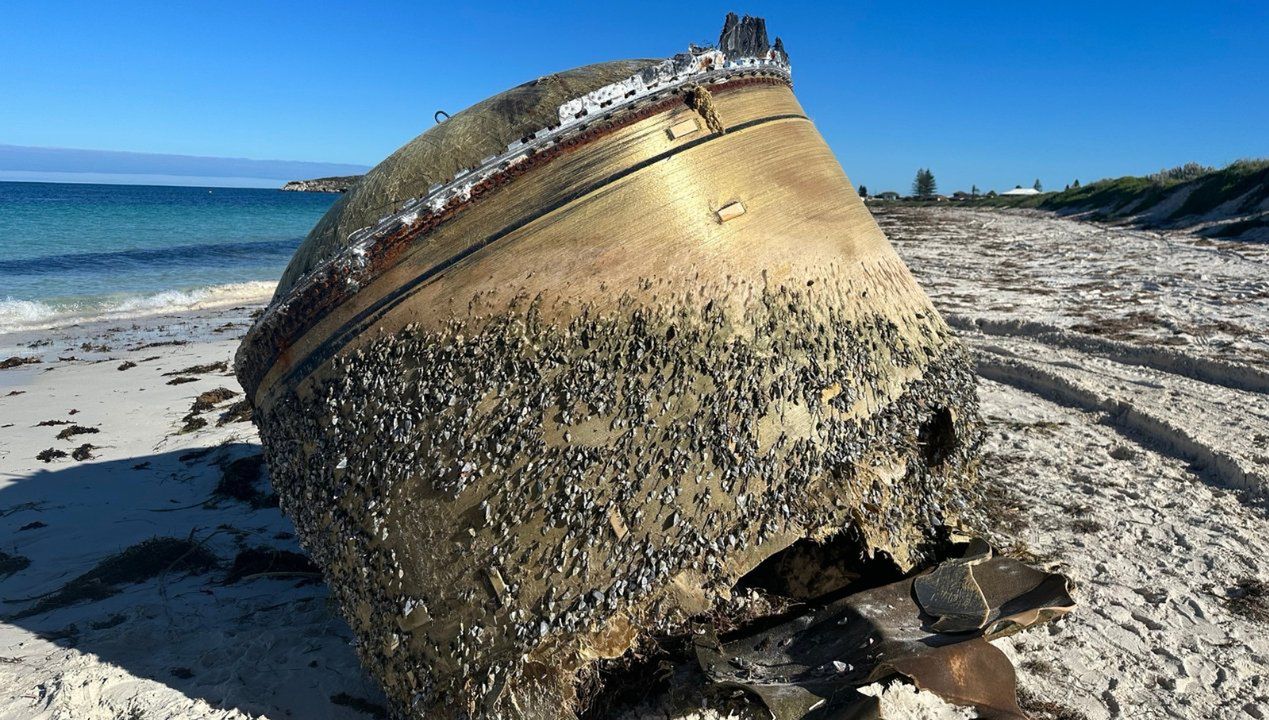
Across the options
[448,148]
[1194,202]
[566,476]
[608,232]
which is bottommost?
[566,476]

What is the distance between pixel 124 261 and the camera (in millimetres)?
24969

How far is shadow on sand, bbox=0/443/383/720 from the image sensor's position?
3.13m

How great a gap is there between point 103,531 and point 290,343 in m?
3.32

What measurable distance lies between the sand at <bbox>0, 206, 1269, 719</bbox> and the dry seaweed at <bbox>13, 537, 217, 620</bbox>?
0.05 meters

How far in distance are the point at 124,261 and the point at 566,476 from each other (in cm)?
2788

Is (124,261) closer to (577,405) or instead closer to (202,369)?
(202,369)

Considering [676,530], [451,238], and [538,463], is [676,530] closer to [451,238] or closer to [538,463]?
[538,463]

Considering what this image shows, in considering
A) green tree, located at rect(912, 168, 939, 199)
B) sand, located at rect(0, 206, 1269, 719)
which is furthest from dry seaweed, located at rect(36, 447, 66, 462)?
green tree, located at rect(912, 168, 939, 199)

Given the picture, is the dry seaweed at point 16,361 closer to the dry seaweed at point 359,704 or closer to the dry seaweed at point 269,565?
the dry seaweed at point 269,565

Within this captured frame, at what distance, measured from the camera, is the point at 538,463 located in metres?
2.39

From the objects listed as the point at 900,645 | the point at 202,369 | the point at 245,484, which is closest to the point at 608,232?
the point at 900,645

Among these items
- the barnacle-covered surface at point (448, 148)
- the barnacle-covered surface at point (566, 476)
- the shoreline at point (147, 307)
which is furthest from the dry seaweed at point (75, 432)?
the shoreline at point (147, 307)

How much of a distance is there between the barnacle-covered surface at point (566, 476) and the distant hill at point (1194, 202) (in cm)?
1598

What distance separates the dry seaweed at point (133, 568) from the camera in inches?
161
